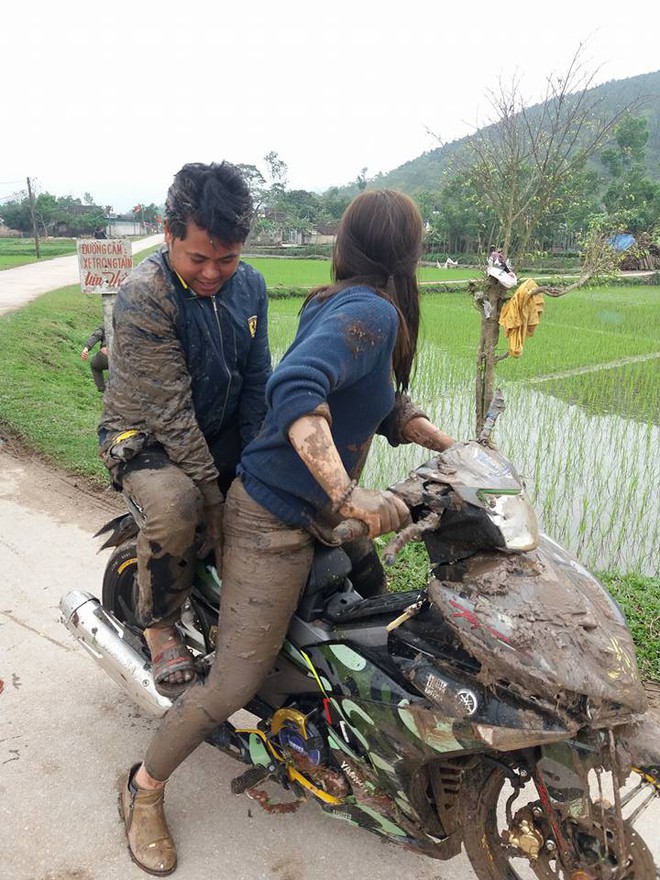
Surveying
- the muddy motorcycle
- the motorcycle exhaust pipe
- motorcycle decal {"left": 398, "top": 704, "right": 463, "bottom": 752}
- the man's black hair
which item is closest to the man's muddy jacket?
the man's black hair

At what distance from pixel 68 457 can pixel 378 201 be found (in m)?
4.28

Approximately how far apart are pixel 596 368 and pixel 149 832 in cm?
995

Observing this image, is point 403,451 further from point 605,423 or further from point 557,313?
point 557,313

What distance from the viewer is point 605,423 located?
25.6 ft

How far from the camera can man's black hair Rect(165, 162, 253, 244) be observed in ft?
6.52

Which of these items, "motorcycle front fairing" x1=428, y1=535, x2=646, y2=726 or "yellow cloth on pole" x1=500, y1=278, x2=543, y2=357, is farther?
"yellow cloth on pole" x1=500, y1=278, x2=543, y2=357

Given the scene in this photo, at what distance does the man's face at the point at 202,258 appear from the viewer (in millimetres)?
2041

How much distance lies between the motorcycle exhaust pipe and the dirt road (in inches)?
13.8

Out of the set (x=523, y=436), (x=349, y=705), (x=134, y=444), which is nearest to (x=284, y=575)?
(x=349, y=705)

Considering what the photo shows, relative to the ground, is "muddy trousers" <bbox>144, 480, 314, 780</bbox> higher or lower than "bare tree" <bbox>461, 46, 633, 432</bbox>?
lower

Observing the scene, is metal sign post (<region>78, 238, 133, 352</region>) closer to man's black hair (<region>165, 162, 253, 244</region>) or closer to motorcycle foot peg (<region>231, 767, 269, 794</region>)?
man's black hair (<region>165, 162, 253, 244</region>)

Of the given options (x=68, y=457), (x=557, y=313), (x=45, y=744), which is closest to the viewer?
(x=45, y=744)

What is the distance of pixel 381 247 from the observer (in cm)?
183

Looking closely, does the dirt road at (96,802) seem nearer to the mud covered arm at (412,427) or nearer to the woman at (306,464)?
the woman at (306,464)
